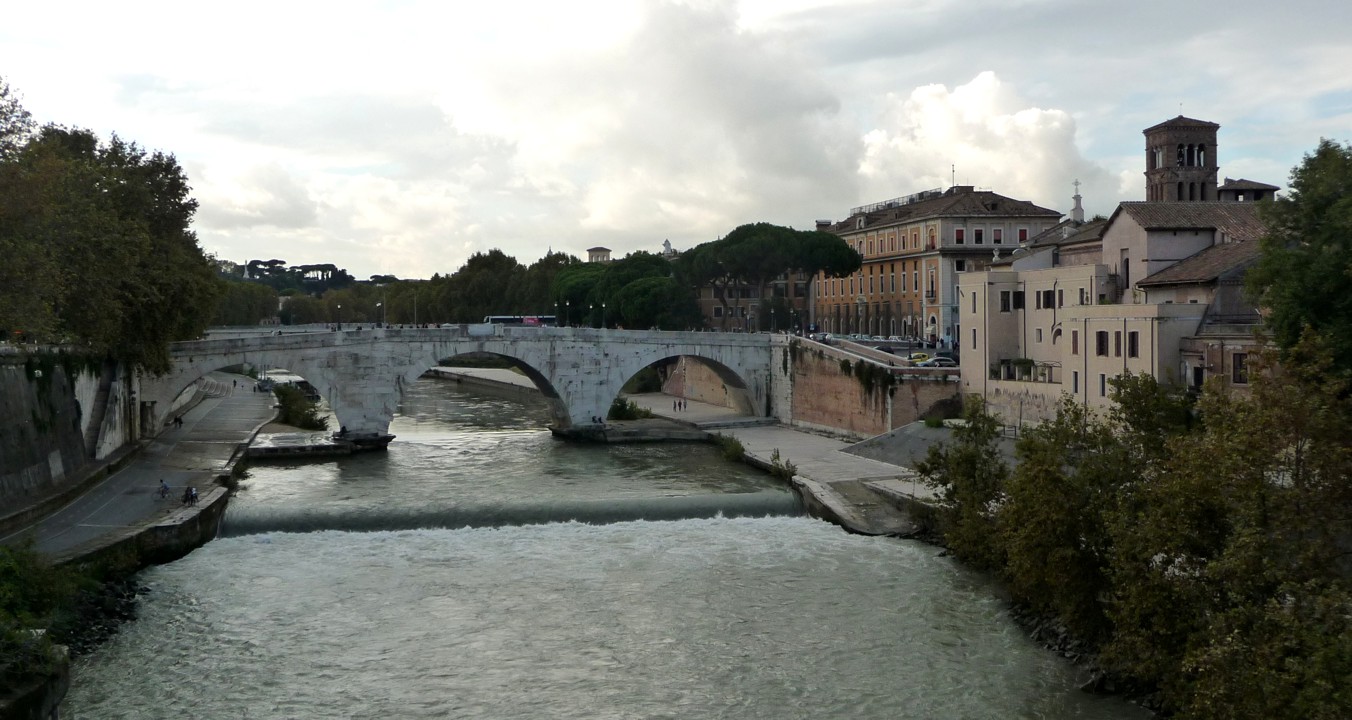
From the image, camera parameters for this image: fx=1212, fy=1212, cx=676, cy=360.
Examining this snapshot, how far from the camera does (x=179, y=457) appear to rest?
31.7 metres

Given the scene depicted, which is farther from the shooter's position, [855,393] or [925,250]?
[925,250]

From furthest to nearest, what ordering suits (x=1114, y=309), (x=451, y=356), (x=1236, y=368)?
(x=451, y=356)
(x=1114, y=309)
(x=1236, y=368)

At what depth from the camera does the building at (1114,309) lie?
1050 inches

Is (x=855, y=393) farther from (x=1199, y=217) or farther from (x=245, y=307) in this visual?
(x=245, y=307)

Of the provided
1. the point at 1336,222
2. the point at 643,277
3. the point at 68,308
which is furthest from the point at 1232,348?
the point at 643,277

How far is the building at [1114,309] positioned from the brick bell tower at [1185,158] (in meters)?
8.68

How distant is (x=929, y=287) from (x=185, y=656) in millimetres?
43357

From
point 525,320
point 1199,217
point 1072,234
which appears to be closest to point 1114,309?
point 1199,217

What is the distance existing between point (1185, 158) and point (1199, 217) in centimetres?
1489

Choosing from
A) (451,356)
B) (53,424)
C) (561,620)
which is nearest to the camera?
(561,620)

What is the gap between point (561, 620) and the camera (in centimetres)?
1878

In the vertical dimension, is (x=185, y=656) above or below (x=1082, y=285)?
below

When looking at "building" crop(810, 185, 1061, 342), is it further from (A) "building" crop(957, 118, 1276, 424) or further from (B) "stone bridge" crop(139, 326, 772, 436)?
(A) "building" crop(957, 118, 1276, 424)

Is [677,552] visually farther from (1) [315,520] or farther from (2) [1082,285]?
(2) [1082,285]
